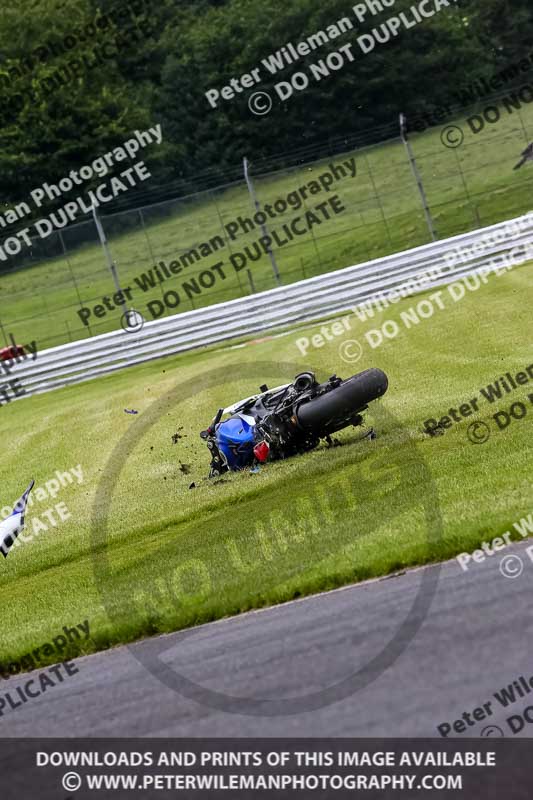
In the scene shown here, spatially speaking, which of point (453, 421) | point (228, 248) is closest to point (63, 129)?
point (228, 248)

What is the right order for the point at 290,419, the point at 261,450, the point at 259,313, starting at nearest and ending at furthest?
the point at 290,419 → the point at 261,450 → the point at 259,313

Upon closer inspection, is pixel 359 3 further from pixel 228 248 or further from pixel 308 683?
pixel 308 683

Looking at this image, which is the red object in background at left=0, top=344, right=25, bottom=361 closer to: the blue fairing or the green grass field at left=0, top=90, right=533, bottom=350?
the green grass field at left=0, top=90, right=533, bottom=350

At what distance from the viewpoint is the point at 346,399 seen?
32.1 feet

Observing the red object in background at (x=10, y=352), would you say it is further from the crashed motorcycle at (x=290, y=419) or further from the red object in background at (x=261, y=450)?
the red object in background at (x=261, y=450)

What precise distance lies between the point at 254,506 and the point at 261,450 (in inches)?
40.7

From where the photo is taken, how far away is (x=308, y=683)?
5520 millimetres

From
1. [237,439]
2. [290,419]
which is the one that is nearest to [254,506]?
[290,419]
